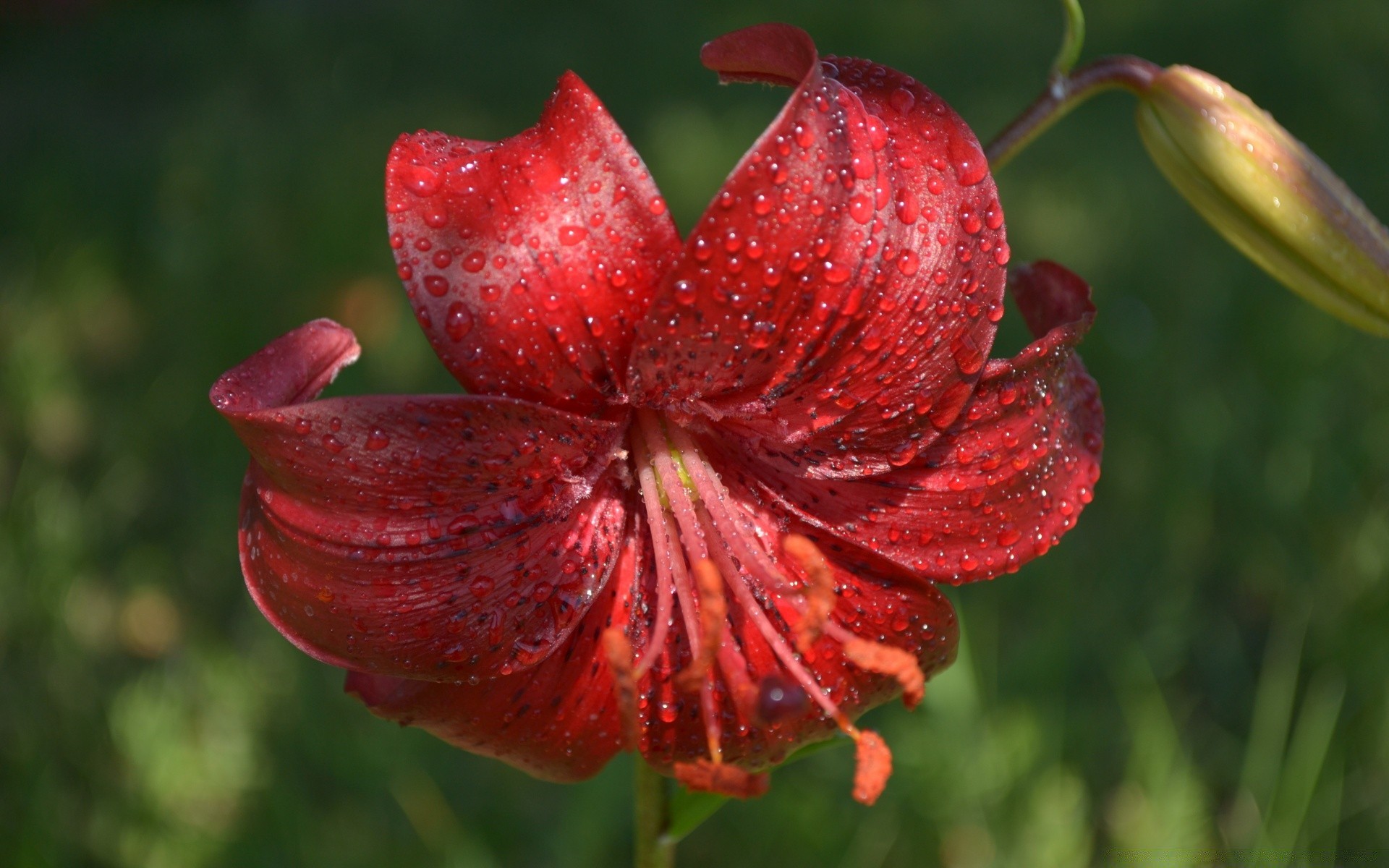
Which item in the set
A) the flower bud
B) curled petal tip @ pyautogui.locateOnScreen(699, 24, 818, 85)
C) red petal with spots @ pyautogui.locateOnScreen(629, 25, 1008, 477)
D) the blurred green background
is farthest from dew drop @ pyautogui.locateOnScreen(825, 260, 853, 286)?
A: the blurred green background

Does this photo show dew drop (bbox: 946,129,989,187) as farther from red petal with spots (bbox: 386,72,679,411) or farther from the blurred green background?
the blurred green background

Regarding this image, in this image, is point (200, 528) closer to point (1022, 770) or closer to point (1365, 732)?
point (1022, 770)

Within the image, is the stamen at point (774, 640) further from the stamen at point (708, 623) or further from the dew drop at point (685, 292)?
the dew drop at point (685, 292)

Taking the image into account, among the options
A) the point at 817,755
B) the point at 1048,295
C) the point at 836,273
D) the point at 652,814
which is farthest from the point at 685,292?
the point at 817,755

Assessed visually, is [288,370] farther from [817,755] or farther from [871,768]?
[817,755]

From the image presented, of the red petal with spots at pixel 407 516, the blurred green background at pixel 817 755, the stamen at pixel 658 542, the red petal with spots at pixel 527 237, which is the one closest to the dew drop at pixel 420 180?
the red petal with spots at pixel 527 237

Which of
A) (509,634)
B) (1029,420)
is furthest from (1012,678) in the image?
(509,634)
